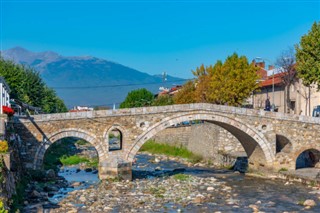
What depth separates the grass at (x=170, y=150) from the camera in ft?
139

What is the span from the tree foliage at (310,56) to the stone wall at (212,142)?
28.0 ft

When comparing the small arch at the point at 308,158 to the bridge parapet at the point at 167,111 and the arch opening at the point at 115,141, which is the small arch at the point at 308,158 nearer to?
the bridge parapet at the point at 167,111

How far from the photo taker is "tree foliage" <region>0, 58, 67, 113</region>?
40500mm

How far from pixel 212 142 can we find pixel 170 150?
10250mm

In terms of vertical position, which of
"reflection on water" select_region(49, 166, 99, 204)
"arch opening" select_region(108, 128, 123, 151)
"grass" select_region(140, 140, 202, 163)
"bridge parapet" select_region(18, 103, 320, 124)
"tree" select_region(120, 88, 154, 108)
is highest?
"tree" select_region(120, 88, 154, 108)

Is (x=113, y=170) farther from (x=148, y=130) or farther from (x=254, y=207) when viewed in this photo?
(x=254, y=207)

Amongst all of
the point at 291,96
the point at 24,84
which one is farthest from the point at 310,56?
the point at 24,84

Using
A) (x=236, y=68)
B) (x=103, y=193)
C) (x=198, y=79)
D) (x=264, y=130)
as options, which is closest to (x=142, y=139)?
(x=103, y=193)

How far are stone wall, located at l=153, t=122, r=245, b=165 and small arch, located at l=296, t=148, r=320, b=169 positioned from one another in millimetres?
4446

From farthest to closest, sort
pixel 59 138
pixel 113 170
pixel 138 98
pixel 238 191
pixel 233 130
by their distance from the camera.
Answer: pixel 138 98 < pixel 233 130 < pixel 113 170 < pixel 59 138 < pixel 238 191

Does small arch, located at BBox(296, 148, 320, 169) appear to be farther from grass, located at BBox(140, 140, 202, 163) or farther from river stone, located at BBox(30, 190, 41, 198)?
river stone, located at BBox(30, 190, 41, 198)

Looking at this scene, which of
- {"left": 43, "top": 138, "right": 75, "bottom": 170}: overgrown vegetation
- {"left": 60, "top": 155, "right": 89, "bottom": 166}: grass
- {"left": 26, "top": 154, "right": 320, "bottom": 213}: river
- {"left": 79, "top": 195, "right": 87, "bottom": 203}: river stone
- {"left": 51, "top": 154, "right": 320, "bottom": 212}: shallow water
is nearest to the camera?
{"left": 26, "top": 154, "right": 320, "bottom": 213}: river

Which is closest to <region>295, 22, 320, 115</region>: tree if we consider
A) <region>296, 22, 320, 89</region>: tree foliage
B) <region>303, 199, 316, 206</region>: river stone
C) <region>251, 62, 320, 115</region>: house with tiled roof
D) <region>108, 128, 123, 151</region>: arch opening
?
<region>296, 22, 320, 89</region>: tree foliage

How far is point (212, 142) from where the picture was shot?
38.9m
